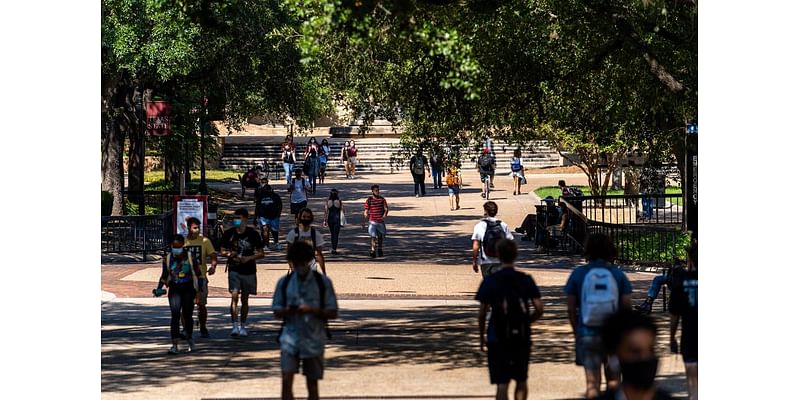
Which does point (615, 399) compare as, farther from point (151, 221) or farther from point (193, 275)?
point (151, 221)

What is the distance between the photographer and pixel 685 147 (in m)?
21.8

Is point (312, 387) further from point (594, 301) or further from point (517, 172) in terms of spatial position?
point (517, 172)

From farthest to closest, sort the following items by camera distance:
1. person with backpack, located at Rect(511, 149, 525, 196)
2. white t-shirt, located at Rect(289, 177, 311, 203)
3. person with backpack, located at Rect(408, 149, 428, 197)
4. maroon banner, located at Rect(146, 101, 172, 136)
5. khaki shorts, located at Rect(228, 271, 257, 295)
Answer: person with backpack, located at Rect(408, 149, 428, 197) < person with backpack, located at Rect(511, 149, 525, 196) < white t-shirt, located at Rect(289, 177, 311, 203) < maroon banner, located at Rect(146, 101, 172, 136) < khaki shorts, located at Rect(228, 271, 257, 295)

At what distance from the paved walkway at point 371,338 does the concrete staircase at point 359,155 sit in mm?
30116

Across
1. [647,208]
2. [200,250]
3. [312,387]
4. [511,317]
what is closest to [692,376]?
[511,317]

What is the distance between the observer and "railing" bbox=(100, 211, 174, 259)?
26.1 metres

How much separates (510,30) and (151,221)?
8.51 metres

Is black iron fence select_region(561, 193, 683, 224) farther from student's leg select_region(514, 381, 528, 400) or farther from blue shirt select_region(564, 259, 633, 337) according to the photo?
student's leg select_region(514, 381, 528, 400)

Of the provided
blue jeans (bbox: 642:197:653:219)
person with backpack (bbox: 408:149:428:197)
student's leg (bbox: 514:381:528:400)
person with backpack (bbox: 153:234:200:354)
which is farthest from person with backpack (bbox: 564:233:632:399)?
person with backpack (bbox: 408:149:428:197)

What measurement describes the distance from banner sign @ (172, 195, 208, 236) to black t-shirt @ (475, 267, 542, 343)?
11.7 meters

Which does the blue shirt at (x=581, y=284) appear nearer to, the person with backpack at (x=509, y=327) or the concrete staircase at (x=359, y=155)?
the person with backpack at (x=509, y=327)

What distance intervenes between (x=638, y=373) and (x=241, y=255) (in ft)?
31.5

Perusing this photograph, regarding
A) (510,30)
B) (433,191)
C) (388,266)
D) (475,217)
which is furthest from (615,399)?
(433,191)

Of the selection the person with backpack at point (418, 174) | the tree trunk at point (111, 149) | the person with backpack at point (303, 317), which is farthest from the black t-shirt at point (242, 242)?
the person with backpack at point (418, 174)
